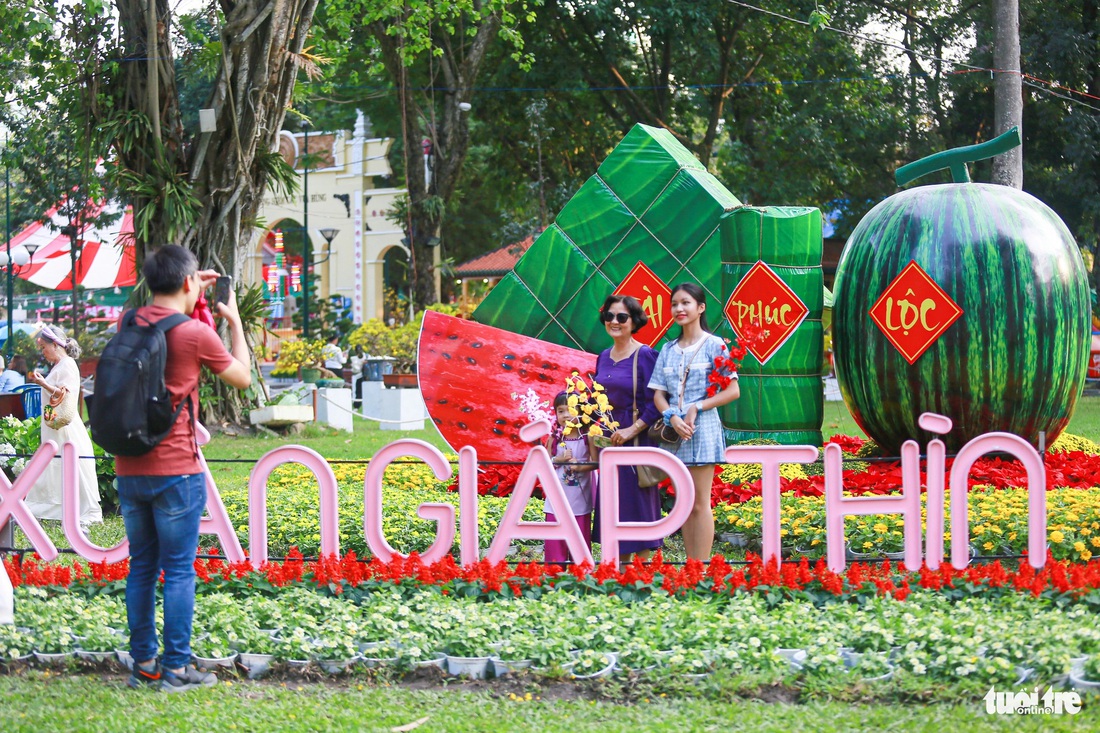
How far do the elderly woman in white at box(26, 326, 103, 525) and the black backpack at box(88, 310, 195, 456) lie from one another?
434 centimetres

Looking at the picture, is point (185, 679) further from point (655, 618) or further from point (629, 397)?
point (629, 397)

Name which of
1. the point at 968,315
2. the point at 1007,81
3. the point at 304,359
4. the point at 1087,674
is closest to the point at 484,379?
the point at 968,315

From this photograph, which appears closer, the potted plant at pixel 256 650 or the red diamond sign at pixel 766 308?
the potted plant at pixel 256 650

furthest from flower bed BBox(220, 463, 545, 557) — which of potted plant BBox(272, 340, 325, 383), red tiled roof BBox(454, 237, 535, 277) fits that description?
red tiled roof BBox(454, 237, 535, 277)

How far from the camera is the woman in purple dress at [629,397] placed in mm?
6449

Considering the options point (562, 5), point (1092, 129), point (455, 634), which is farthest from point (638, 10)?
point (455, 634)

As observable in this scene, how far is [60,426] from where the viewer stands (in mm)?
8844

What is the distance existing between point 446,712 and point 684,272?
17.5 ft

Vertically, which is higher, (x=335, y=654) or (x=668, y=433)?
(x=668, y=433)

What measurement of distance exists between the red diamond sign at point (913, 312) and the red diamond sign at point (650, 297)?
5.11 feet

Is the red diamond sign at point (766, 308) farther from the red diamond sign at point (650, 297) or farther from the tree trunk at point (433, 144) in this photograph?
the tree trunk at point (433, 144)

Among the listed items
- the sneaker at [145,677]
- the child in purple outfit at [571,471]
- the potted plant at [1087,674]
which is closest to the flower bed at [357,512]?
the child in purple outfit at [571,471]

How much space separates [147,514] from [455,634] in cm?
138

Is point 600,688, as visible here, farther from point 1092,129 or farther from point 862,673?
point 1092,129
